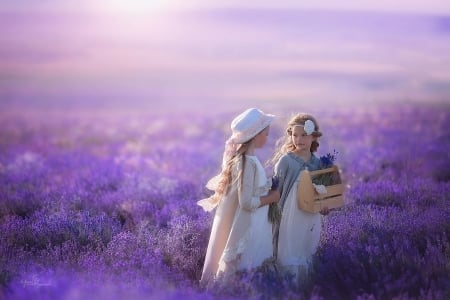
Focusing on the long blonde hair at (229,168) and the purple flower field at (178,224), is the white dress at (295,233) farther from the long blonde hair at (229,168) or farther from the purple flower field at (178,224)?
the long blonde hair at (229,168)

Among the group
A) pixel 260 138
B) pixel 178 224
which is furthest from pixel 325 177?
pixel 178 224

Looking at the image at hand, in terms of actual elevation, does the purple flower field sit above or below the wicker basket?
below

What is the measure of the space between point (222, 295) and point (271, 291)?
273 millimetres

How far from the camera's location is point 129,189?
7.15 m

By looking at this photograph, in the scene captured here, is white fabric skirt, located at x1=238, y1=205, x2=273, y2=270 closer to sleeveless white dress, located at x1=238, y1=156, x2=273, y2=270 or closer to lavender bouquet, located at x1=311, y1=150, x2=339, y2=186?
sleeveless white dress, located at x1=238, y1=156, x2=273, y2=270

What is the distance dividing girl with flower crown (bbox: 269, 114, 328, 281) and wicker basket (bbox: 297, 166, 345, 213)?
0.38ft

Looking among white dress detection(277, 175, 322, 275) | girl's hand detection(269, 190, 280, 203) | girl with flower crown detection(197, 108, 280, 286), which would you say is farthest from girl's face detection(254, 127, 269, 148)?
white dress detection(277, 175, 322, 275)

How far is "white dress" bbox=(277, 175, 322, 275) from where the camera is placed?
4.46 m

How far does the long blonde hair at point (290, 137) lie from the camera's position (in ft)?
14.8

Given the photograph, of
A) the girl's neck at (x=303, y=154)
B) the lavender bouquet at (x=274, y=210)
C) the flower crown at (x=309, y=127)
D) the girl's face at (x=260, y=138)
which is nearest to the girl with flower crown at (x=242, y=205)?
the girl's face at (x=260, y=138)

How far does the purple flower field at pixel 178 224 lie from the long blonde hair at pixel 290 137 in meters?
0.36

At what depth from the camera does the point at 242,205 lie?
4.08 m

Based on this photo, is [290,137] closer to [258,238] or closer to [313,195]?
[313,195]

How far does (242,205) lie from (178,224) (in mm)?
1100
